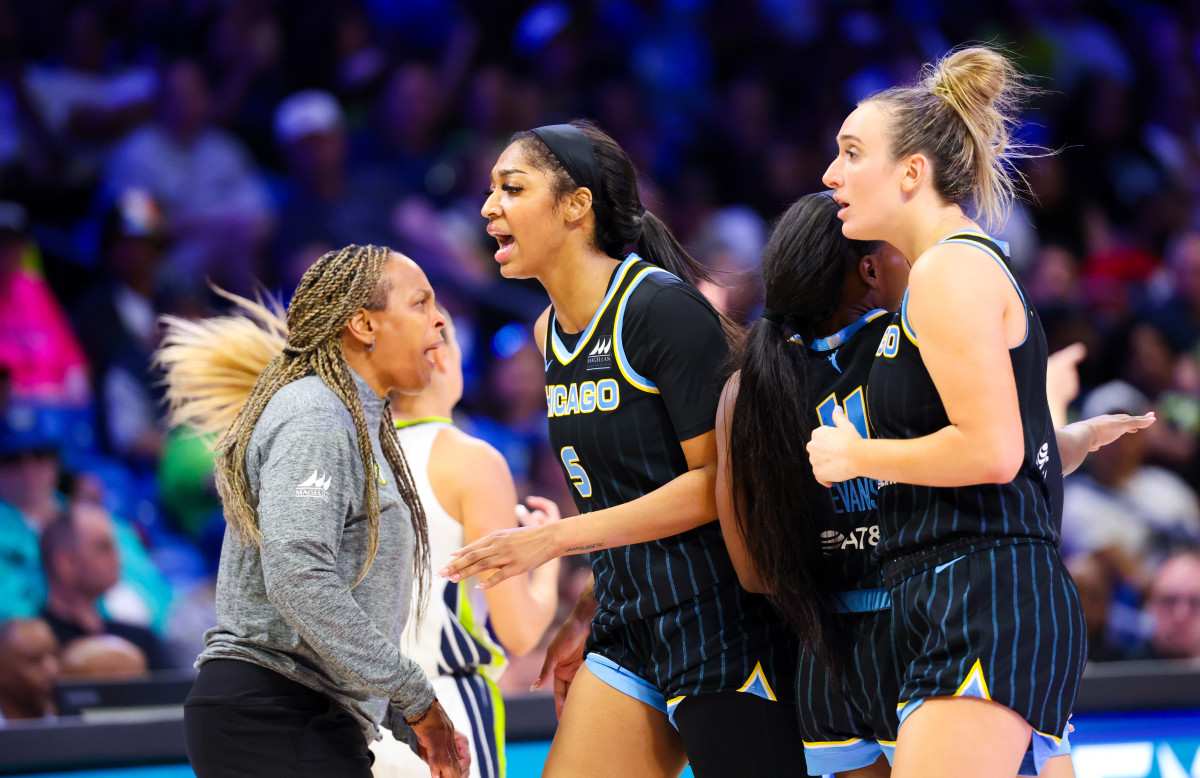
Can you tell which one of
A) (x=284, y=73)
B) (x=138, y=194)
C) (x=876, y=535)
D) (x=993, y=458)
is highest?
(x=284, y=73)

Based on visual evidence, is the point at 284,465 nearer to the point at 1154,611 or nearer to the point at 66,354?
the point at 66,354

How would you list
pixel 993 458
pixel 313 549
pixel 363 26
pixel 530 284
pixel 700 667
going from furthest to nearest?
1. pixel 363 26
2. pixel 530 284
3. pixel 700 667
4. pixel 313 549
5. pixel 993 458

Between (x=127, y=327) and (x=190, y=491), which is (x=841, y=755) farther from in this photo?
(x=127, y=327)

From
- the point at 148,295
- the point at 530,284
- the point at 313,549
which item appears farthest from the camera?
the point at 530,284

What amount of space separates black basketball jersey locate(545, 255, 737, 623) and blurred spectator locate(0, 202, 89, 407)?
4082 millimetres

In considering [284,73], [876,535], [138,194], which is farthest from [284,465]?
[284,73]

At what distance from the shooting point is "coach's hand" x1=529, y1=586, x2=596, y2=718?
3.01 m

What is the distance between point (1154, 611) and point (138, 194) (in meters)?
5.45

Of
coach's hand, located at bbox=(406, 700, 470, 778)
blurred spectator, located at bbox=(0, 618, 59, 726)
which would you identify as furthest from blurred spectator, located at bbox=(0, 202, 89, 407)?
coach's hand, located at bbox=(406, 700, 470, 778)

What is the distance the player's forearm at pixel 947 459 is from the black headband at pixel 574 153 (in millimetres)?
1023

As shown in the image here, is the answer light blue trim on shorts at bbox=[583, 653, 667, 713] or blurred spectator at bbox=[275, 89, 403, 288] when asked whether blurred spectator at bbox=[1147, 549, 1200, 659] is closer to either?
light blue trim on shorts at bbox=[583, 653, 667, 713]

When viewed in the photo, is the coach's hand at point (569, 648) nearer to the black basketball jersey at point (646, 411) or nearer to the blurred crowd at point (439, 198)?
the black basketball jersey at point (646, 411)

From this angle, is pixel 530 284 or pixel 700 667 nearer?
pixel 700 667

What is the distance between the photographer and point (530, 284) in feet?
22.8
